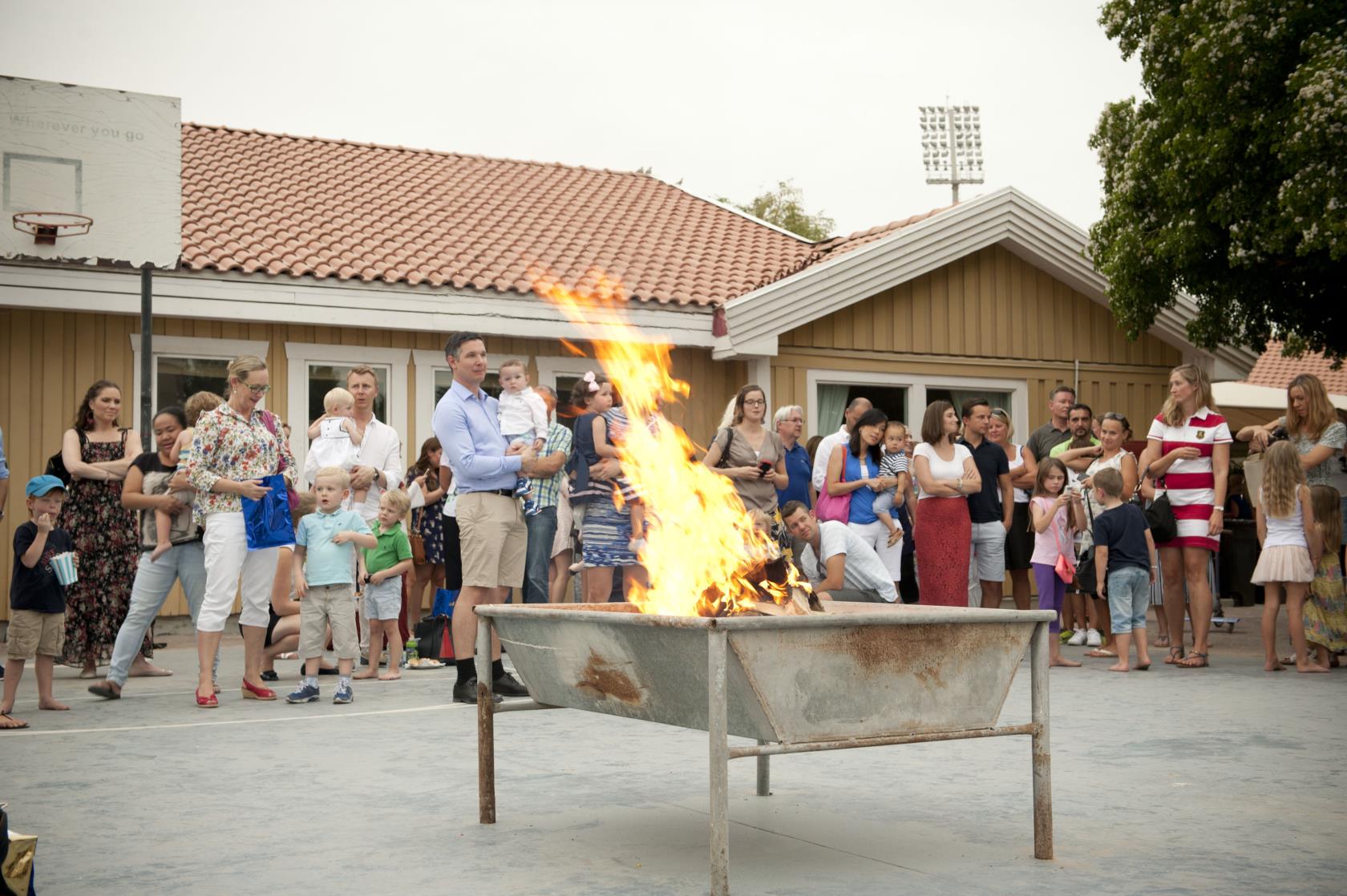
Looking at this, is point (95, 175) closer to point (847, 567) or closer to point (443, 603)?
point (443, 603)

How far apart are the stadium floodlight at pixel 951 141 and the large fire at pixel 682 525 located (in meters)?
41.4

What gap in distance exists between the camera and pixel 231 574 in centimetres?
821

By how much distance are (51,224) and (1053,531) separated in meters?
9.04

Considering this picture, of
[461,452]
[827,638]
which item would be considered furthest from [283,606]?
[827,638]

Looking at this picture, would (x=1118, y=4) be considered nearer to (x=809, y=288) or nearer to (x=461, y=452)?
(x=809, y=288)

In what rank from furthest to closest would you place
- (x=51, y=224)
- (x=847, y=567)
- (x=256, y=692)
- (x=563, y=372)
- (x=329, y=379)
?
Answer: (x=563, y=372) < (x=329, y=379) < (x=51, y=224) < (x=847, y=567) < (x=256, y=692)

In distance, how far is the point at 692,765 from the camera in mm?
6129

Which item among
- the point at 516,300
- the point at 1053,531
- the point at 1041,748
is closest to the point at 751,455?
the point at 1053,531

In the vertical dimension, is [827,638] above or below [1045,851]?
above

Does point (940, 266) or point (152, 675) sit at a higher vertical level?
point (940, 266)

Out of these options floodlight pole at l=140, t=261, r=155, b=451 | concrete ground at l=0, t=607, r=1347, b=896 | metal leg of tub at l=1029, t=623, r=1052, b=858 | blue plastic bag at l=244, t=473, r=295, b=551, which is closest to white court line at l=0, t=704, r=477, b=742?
concrete ground at l=0, t=607, r=1347, b=896

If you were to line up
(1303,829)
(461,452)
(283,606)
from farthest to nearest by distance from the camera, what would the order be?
(283,606) < (461,452) < (1303,829)

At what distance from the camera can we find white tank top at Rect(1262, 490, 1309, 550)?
939cm

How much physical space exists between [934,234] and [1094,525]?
7.47 m
